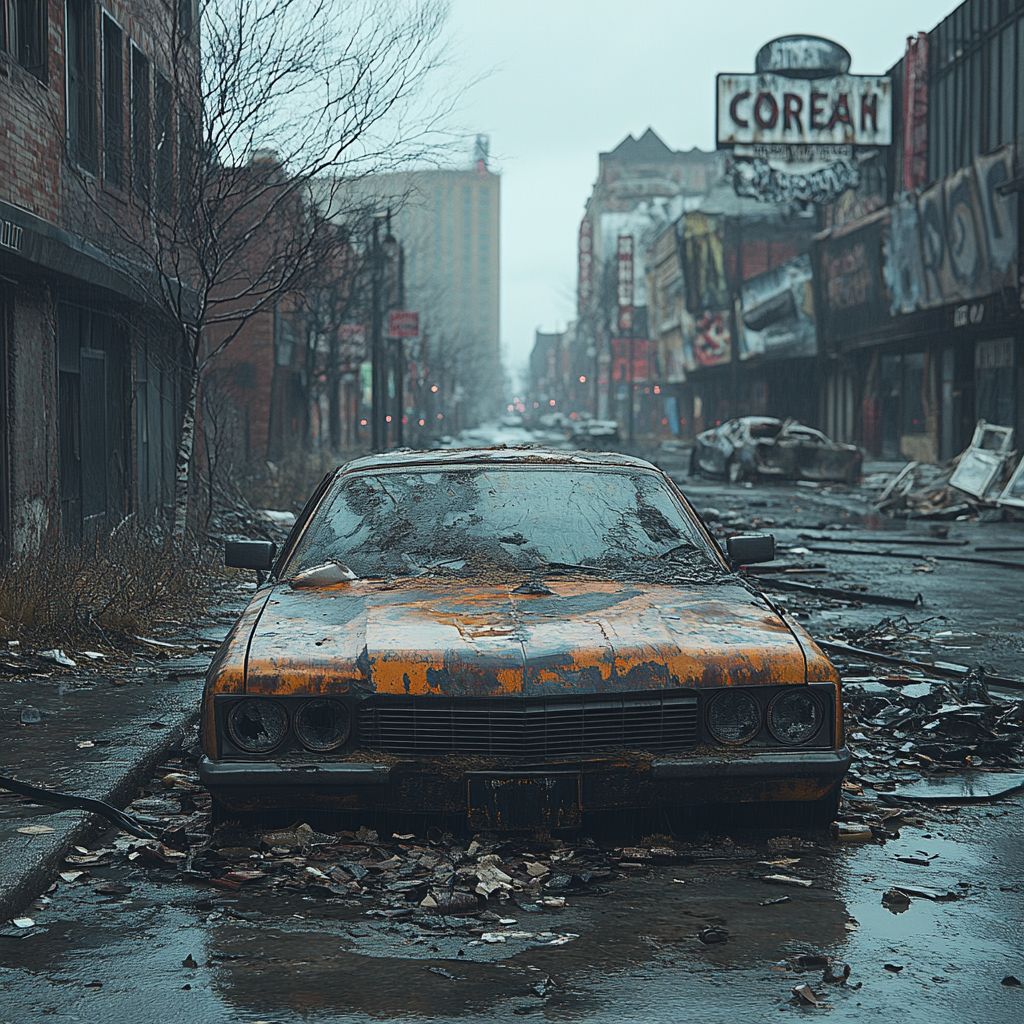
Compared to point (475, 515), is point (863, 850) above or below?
below

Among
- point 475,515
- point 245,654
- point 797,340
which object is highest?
point 797,340

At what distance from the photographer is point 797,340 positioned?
48.1m

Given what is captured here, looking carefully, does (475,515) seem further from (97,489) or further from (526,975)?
(97,489)

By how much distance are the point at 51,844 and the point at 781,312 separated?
4665 centimetres

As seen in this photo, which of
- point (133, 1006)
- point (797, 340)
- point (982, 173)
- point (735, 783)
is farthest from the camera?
point (797, 340)

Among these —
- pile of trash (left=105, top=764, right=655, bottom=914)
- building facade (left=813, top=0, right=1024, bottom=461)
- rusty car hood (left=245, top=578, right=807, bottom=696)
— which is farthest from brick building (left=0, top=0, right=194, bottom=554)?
building facade (left=813, top=0, right=1024, bottom=461)

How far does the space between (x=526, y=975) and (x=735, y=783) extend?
1195 millimetres

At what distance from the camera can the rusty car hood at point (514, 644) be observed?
4.48m

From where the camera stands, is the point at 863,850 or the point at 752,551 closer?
the point at 863,850

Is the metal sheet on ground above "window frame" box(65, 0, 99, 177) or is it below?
below

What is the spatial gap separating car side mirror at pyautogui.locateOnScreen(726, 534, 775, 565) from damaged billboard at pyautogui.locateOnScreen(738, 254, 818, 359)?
4116cm

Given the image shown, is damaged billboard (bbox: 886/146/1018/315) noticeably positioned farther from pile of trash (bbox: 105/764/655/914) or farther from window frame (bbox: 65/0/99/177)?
pile of trash (bbox: 105/764/655/914)

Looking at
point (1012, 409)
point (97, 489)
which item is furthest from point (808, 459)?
point (97, 489)

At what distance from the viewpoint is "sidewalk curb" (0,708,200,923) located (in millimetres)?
4301
